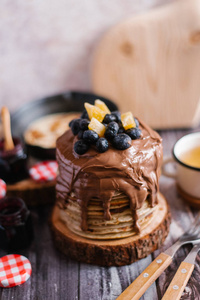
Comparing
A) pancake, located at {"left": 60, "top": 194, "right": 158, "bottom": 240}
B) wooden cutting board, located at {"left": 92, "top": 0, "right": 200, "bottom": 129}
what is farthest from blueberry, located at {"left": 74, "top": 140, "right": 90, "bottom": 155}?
wooden cutting board, located at {"left": 92, "top": 0, "right": 200, "bottom": 129}

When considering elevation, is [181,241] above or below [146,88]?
below

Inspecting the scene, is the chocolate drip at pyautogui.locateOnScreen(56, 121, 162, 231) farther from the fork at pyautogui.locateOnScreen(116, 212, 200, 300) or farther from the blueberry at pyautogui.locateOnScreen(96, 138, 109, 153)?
the fork at pyautogui.locateOnScreen(116, 212, 200, 300)

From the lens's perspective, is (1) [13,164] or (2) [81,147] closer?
(2) [81,147]

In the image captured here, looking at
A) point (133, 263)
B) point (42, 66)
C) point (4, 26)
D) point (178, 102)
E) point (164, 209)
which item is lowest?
point (133, 263)

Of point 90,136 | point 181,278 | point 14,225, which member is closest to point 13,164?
point 14,225

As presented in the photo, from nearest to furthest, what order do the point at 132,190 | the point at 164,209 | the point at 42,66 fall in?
the point at 132,190
the point at 164,209
the point at 42,66

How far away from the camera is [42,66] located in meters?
2.73

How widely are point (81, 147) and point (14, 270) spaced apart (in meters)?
0.62

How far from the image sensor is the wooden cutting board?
244 centimetres

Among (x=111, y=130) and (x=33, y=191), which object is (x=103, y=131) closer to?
(x=111, y=130)

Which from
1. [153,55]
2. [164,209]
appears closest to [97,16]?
[153,55]

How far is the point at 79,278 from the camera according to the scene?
1.66 m

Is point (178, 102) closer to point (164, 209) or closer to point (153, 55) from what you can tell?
point (153, 55)

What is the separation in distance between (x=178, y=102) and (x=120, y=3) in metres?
0.77
